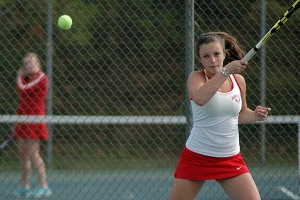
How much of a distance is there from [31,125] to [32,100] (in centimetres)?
29

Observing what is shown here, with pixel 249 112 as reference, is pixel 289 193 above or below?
below

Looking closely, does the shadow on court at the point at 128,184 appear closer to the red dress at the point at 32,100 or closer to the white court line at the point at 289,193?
the white court line at the point at 289,193

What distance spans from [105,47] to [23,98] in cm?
114

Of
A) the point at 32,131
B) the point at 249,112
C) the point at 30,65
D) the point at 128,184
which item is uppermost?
the point at 30,65

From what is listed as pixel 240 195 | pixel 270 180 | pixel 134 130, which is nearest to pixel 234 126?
pixel 240 195

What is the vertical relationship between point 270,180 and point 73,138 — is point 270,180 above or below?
below

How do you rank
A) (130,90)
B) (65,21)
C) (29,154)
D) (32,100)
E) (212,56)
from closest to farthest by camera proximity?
1. (212,56)
2. (65,21)
3. (32,100)
4. (29,154)
5. (130,90)

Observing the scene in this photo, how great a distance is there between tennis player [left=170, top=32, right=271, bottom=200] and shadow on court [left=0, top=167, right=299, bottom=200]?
287cm

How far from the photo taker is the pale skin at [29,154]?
734 centimetres

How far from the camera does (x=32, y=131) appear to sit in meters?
7.56

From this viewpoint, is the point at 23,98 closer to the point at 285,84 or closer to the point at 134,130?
the point at 134,130

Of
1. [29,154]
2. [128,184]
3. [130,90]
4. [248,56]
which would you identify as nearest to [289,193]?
[128,184]

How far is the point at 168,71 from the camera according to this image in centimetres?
804

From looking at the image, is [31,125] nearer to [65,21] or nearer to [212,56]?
[65,21]
